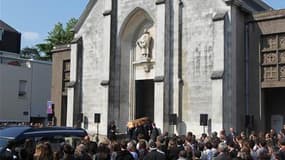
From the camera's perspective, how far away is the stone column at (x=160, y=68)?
2548cm

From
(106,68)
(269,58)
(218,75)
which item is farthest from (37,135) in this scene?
(106,68)

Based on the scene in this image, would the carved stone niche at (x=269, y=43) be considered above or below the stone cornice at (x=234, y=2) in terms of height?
below

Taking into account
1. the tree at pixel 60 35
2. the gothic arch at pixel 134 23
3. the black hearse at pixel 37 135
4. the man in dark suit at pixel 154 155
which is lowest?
the man in dark suit at pixel 154 155

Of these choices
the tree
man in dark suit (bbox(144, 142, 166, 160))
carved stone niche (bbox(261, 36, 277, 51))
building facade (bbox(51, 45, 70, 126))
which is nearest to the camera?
man in dark suit (bbox(144, 142, 166, 160))

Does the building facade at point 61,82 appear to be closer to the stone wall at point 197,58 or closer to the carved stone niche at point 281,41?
the stone wall at point 197,58

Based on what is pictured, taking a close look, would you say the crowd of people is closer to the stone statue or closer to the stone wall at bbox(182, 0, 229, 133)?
the stone wall at bbox(182, 0, 229, 133)

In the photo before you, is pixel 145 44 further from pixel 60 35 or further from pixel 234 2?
pixel 60 35

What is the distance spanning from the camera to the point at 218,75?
912 inches

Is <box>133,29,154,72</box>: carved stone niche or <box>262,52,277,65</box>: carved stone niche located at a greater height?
<box>133,29,154,72</box>: carved stone niche

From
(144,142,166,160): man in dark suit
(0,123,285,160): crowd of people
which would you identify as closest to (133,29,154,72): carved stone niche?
(0,123,285,160): crowd of people

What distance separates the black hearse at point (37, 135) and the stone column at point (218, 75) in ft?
38.7

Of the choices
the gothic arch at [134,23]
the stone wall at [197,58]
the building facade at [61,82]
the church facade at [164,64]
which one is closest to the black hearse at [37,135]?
the church facade at [164,64]

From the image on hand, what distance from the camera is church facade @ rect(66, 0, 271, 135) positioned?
23531 mm

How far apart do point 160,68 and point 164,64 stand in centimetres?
34
